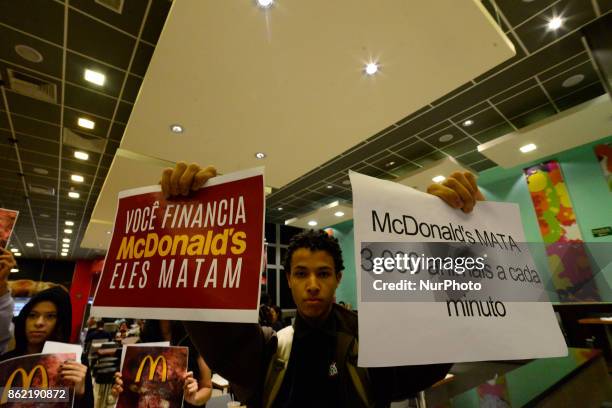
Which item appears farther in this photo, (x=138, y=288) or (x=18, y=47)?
(x=18, y=47)

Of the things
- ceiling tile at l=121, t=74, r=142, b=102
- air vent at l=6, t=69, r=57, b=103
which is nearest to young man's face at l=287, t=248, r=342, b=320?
ceiling tile at l=121, t=74, r=142, b=102

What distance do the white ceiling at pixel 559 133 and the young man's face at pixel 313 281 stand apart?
16.8 feet

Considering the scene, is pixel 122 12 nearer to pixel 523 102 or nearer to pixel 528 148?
pixel 523 102

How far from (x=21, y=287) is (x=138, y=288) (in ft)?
5.95

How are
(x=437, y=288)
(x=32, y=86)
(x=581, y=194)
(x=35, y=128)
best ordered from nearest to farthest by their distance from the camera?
(x=437, y=288)
(x=32, y=86)
(x=35, y=128)
(x=581, y=194)

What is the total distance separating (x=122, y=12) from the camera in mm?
2859

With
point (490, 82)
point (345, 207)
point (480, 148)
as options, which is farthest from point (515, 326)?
point (345, 207)

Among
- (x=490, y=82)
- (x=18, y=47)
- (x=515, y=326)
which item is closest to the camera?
(x=515, y=326)

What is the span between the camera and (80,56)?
11.0 ft

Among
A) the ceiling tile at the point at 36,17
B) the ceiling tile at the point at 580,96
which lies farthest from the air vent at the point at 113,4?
the ceiling tile at the point at 580,96

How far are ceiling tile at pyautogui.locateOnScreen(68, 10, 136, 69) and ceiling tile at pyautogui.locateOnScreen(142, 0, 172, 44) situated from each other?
0.66 feet

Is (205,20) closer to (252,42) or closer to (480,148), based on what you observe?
(252,42)

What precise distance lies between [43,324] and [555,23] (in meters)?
5.02

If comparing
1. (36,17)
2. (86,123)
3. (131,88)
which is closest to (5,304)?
(36,17)
